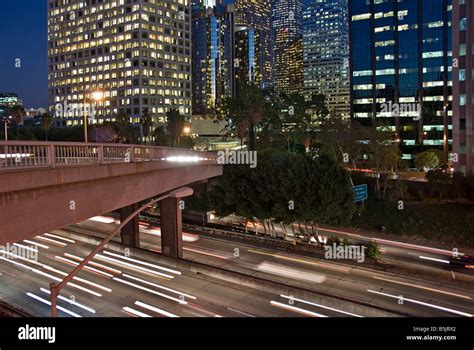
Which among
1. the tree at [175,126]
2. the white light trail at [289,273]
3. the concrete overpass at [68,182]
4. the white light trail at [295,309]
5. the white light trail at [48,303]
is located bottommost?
the white light trail at [289,273]

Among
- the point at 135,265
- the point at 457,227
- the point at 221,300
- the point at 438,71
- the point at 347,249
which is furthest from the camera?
the point at 438,71

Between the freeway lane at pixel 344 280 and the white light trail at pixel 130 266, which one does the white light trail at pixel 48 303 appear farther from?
the freeway lane at pixel 344 280

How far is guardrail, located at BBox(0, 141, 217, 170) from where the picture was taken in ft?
42.0

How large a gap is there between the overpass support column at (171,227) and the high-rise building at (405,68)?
72054 millimetres

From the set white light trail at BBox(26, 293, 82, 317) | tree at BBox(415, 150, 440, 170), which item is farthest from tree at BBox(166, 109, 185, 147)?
white light trail at BBox(26, 293, 82, 317)

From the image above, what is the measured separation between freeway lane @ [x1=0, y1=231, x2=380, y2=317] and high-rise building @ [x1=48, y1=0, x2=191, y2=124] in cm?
9881

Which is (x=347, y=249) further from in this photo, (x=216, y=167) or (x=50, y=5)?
(x=50, y=5)

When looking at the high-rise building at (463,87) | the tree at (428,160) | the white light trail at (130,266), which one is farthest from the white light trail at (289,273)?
the tree at (428,160)

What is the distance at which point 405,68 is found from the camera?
3890 inches

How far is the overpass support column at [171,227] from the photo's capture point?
31.4m

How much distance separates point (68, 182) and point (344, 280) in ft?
66.9
